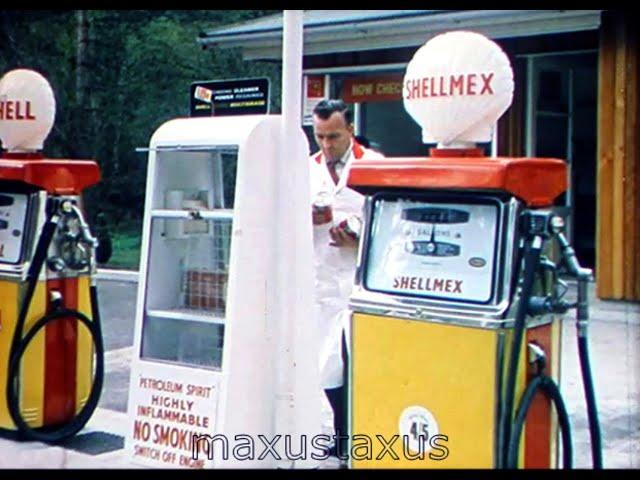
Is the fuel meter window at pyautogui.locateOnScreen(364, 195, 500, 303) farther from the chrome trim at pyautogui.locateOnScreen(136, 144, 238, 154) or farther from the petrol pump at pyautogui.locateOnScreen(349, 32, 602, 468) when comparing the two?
the chrome trim at pyautogui.locateOnScreen(136, 144, 238, 154)

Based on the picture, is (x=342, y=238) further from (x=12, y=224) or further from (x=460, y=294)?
(x=12, y=224)

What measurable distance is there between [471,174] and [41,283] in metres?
2.72

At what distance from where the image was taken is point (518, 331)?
3.63 meters

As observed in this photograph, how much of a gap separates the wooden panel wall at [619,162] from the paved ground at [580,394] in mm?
334

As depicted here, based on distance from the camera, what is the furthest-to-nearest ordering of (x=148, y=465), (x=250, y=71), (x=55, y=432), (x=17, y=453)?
1. (x=250, y=71)
2. (x=55, y=432)
3. (x=17, y=453)
4. (x=148, y=465)

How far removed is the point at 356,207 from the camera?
497 cm

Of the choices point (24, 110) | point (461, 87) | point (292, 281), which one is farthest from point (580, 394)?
point (24, 110)

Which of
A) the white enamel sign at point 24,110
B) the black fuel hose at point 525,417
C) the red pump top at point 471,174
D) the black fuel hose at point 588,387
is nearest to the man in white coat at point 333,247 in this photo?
the red pump top at point 471,174

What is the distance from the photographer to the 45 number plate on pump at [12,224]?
538 centimetres

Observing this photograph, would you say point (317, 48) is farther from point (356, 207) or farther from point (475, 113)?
point (475, 113)

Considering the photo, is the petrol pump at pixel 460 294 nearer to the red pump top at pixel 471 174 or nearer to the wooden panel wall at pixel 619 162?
the red pump top at pixel 471 174

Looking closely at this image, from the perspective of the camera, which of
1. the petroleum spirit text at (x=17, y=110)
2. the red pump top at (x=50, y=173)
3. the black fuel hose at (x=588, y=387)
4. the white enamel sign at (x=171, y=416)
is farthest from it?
the petroleum spirit text at (x=17, y=110)

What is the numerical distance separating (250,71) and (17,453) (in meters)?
14.4
